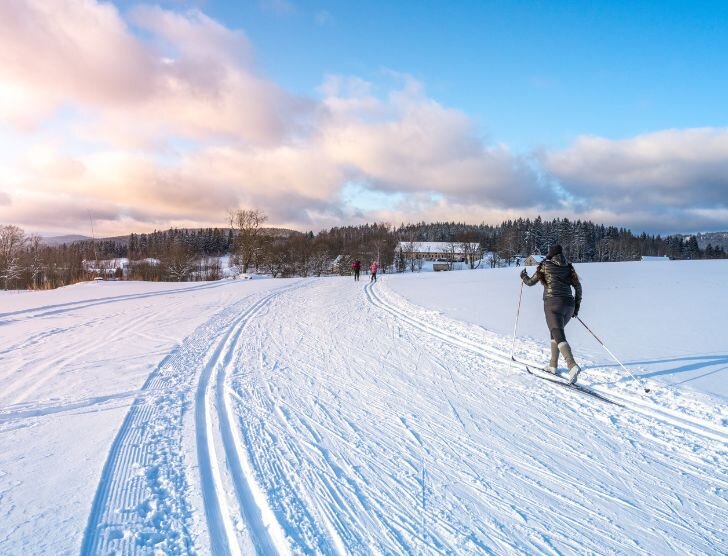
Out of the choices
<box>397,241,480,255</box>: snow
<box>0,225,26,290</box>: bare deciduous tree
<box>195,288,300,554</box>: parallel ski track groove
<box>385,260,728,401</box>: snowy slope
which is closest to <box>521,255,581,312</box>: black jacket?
<box>385,260,728,401</box>: snowy slope

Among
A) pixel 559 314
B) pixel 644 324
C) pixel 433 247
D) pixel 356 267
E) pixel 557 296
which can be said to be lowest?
pixel 644 324

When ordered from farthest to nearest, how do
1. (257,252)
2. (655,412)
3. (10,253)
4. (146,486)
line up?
(257,252), (10,253), (655,412), (146,486)

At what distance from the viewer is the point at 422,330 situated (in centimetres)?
991

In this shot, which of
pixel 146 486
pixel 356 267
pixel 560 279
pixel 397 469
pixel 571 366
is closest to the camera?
pixel 146 486

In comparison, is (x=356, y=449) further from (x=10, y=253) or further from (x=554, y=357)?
(x=10, y=253)

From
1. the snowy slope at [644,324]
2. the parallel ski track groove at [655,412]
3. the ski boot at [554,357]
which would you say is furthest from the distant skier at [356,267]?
the ski boot at [554,357]

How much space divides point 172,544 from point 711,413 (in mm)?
5975

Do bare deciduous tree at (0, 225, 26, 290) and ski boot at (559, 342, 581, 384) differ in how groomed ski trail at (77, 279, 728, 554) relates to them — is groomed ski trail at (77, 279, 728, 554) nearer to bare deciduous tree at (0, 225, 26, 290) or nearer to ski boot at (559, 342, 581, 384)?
ski boot at (559, 342, 581, 384)

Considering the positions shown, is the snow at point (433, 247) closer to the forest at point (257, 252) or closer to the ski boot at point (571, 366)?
the forest at point (257, 252)

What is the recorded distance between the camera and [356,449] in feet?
12.4

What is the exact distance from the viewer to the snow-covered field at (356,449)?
8.67ft

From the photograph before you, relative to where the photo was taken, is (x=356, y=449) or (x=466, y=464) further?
(x=356, y=449)

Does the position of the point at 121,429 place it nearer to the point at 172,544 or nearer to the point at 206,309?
the point at 172,544

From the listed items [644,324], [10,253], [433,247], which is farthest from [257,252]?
[433,247]
